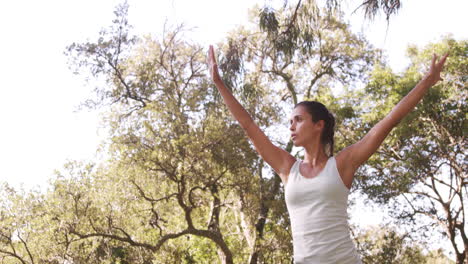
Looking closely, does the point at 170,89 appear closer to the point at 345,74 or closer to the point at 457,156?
the point at 345,74

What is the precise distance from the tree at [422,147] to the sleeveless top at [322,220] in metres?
10.9

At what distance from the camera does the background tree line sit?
9555mm

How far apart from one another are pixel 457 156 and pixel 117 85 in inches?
315

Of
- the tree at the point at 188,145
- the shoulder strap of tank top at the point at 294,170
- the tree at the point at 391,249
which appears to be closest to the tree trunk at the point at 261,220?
the tree at the point at 188,145

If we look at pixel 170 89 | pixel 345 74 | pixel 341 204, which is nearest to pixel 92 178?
pixel 170 89

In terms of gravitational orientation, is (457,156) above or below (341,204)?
above

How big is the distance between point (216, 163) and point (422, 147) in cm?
505

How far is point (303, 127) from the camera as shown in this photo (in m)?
1.53

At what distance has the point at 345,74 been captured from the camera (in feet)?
44.9

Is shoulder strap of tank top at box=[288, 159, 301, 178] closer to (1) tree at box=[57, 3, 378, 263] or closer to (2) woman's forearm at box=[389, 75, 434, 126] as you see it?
(2) woman's forearm at box=[389, 75, 434, 126]

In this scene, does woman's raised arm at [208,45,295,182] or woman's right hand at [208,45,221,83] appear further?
woman's right hand at [208,45,221,83]

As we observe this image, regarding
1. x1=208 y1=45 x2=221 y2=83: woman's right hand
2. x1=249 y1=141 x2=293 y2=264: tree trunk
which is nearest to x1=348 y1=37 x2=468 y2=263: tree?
x1=249 y1=141 x2=293 y2=264: tree trunk

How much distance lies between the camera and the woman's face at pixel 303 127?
5.00ft

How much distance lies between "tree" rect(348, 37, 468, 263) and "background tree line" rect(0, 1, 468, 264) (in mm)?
31
